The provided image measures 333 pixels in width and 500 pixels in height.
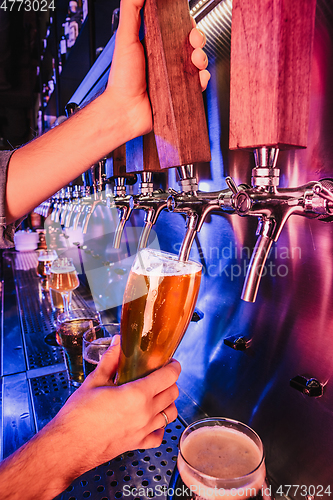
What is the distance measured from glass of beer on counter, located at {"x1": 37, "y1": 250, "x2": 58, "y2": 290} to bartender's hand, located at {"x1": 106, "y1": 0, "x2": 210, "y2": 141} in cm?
201

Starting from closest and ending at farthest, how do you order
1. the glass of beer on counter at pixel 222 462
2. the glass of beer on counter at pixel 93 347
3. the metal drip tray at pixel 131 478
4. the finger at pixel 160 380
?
the glass of beer on counter at pixel 222 462, the finger at pixel 160 380, the metal drip tray at pixel 131 478, the glass of beer on counter at pixel 93 347

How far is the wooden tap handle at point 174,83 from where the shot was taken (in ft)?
2.30

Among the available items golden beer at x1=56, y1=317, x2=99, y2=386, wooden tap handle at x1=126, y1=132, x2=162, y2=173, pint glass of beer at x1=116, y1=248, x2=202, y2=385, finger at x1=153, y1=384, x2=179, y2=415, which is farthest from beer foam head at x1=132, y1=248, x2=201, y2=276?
golden beer at x1=56, y1=317, x2=99, y2=386

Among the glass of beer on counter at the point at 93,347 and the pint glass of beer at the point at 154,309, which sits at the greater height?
the pint glass of beer at the point at 154,309

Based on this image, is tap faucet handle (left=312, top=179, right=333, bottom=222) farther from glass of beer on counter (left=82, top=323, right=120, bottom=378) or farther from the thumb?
glass of beer on counter (left=82, top=323, right=120, bottom=378)

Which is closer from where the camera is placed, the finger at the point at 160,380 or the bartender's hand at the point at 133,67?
the finger at the point at 160,380

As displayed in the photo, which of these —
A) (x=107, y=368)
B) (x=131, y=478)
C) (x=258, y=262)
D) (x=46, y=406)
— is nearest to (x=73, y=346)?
(x=46, y=406)

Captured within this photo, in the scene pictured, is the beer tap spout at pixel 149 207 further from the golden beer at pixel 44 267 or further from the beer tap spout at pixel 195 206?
the golden beer at pixel 44 267

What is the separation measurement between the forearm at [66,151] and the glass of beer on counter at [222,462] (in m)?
0.66

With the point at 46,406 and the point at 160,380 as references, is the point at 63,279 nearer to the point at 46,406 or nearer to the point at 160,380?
the point at 46,406

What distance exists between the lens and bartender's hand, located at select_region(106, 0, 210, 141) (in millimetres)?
725

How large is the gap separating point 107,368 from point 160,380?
0.12 metres

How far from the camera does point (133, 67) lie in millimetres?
772

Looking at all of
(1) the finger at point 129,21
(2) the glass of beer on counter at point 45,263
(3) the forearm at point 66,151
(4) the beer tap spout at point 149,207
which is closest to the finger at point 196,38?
(1) the finger at point 129,21
